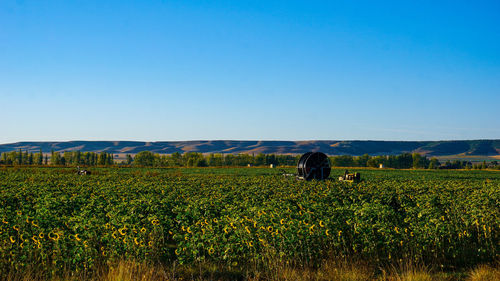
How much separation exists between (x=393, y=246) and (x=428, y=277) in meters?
1.25

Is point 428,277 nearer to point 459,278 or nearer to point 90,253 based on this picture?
point 459,278

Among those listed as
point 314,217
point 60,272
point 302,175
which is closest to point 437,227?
point 314,217

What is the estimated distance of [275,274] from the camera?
8.37 meters

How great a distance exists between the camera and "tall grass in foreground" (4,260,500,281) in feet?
26.0

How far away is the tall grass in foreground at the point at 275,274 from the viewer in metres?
7.93

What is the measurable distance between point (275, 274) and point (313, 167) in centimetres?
2867

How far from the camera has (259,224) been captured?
370 inches

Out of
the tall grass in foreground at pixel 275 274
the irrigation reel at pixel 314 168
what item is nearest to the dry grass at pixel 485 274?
the tall grass in foreground at pixel 275 274

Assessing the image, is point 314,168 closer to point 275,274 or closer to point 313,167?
point 313,167

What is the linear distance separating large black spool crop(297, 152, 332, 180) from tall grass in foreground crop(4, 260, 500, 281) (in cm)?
2666

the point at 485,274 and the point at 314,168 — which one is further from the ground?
the point at 314,168

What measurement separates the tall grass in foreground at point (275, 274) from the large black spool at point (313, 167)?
26664 millimetres

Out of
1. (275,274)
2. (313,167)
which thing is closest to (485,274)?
(275,274)

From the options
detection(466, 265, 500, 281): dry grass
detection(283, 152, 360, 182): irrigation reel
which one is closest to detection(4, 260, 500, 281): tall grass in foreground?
detection(466, 265, 500, 281): dry grass
